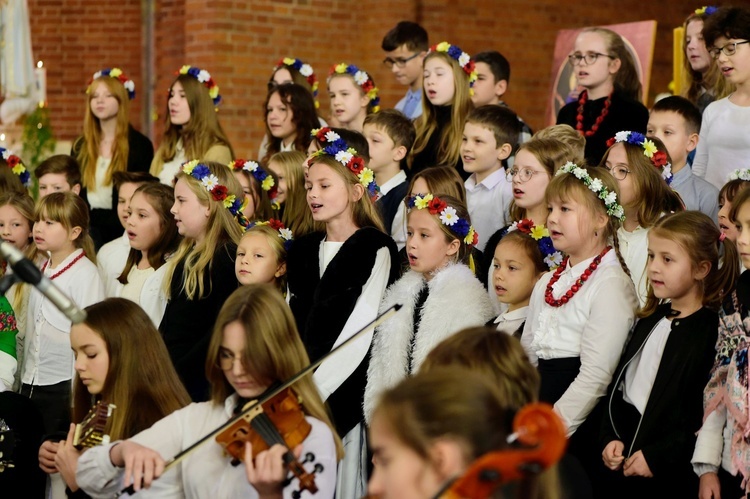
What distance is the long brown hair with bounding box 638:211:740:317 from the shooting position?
361cm

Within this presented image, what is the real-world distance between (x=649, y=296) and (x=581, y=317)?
24 centimetres

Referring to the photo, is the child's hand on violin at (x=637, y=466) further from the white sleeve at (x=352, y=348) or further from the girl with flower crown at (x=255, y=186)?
the girl with flower crown at (x=255, y=186)

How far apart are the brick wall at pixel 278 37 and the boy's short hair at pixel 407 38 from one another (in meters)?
1.50

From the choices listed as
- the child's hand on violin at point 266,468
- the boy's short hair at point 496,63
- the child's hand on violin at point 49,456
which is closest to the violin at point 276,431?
the child's hand on violin at point 266,468

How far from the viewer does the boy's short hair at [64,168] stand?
6.34 metres

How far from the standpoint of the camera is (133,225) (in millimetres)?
5215

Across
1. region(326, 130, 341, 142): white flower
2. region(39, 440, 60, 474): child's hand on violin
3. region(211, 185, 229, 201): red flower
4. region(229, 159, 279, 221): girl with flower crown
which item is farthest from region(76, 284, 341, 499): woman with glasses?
region(229, 159, 279, 221): girl with flower crown

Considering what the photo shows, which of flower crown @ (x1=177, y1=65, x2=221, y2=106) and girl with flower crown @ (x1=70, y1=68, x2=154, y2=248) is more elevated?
flower crown @ (x1=177, y1=65, x2=221, y2=106)

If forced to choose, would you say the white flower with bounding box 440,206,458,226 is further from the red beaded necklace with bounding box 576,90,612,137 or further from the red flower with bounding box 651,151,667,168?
the red beaded necklace with bounding box 576,90,612,137

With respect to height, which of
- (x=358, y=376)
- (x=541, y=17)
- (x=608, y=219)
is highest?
(x=541, y=17)

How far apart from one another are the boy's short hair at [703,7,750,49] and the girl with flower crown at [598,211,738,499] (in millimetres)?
1640

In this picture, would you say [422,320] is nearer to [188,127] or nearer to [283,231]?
[283,231]

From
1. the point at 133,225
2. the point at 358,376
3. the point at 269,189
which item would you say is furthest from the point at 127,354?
the point at 269,189

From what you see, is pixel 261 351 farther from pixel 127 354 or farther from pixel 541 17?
pixel 541 17
